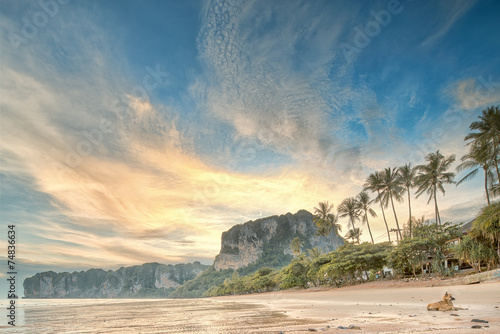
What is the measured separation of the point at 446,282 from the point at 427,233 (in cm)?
822

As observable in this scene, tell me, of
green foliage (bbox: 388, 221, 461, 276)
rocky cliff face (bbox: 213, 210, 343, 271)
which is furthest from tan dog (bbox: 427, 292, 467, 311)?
rocky cliff face (bbox: 213, 210, 343, 271)

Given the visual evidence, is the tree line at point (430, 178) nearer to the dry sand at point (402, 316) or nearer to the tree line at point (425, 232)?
the tree line at point (425, 232)

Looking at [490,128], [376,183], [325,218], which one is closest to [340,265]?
[376,183]

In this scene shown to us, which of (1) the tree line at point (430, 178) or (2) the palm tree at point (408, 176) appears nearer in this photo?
(1) the tree line at point (430, 178)

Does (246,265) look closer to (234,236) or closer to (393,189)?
(234,236)

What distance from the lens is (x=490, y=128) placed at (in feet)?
86.0

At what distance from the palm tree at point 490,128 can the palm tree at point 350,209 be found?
24668 millimetres

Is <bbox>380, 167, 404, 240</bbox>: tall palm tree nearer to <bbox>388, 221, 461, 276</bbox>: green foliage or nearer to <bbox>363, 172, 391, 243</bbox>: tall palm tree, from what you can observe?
<bbox>363, 172, 391, 243</bbox>: tall palm tree

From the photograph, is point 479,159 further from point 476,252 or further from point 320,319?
point 320,319

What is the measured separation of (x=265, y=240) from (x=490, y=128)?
16112cm

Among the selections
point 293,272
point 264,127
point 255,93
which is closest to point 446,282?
point 264,127

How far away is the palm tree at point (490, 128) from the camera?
82.6 ft

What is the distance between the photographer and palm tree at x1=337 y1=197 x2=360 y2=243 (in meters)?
50.4

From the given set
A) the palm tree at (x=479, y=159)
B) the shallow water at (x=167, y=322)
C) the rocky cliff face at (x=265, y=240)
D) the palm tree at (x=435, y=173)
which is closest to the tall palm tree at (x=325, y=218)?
the palm tree at (x=435, y=173)
